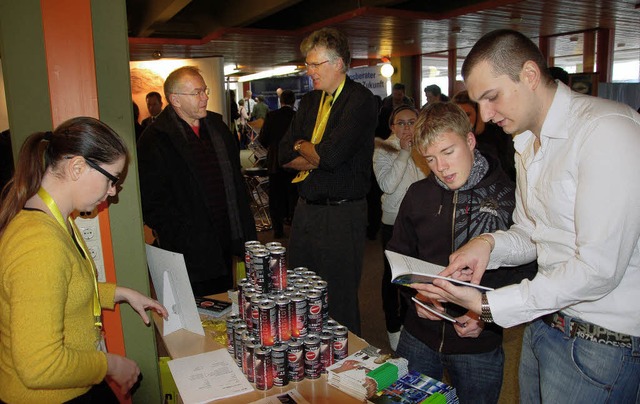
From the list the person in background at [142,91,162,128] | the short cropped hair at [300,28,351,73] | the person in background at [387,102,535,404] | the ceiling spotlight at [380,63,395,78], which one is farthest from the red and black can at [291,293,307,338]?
the ceiling spotlight at [380,63,395,78]

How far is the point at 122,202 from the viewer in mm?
2111

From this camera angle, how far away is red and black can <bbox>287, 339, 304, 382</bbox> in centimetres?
164

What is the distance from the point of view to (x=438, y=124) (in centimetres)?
188

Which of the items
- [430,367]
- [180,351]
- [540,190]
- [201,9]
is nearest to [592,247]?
[540,190]

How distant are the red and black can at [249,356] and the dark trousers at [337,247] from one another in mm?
1294

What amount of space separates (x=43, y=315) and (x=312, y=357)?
82cm

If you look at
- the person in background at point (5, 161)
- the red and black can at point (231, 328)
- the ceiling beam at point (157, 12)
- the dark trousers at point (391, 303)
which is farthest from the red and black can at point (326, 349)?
the ceiling beam at point (157, 12)

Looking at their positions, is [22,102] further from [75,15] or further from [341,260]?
[341,260]

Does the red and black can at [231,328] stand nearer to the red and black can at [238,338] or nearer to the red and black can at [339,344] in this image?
the red and black can at [238,338]

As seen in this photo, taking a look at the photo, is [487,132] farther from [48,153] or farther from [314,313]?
[48,153]

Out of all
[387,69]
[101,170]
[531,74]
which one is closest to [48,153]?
[101,170]

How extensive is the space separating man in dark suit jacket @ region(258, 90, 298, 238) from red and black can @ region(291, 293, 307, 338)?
4.78 m

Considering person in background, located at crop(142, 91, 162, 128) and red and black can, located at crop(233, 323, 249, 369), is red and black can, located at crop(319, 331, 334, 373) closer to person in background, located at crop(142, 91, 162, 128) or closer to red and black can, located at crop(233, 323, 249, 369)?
red and black can, located at crop(233, 323, 249, 369)

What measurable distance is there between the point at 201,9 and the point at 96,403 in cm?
941
